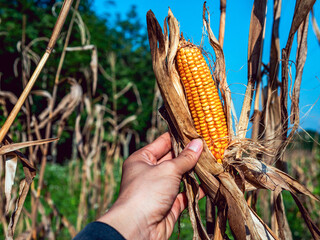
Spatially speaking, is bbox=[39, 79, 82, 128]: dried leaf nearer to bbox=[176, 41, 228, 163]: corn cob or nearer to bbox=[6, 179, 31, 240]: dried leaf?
bbox=[6, 179, 31, 240]: dried leaf

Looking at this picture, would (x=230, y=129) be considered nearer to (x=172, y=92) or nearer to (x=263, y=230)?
(x=172, y=92)

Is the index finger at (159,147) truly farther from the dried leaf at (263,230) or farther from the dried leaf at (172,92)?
the dried leaf at (263,230)

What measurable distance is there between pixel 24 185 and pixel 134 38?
2668 cm

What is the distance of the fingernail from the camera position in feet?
Answer: 4.34

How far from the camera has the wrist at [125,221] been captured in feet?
3.82

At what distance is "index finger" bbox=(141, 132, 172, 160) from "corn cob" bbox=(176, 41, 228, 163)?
0.34 meters

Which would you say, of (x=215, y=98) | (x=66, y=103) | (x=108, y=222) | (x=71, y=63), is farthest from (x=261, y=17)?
(x=71, y=63)

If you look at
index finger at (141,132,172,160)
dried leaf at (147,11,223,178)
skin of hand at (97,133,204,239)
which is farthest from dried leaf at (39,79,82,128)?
dried leaf at (147,11,223,178)

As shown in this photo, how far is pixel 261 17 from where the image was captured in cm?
144

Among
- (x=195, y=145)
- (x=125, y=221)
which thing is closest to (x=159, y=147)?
(x=195, y=145)

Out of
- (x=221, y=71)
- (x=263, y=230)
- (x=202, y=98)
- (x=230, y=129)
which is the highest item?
(x=221, y=71)

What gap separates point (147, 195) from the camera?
128cm

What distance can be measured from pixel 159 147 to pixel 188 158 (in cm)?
39

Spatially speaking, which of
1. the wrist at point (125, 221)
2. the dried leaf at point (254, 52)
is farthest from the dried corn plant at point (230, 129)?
the wrist at point (125, 221)
